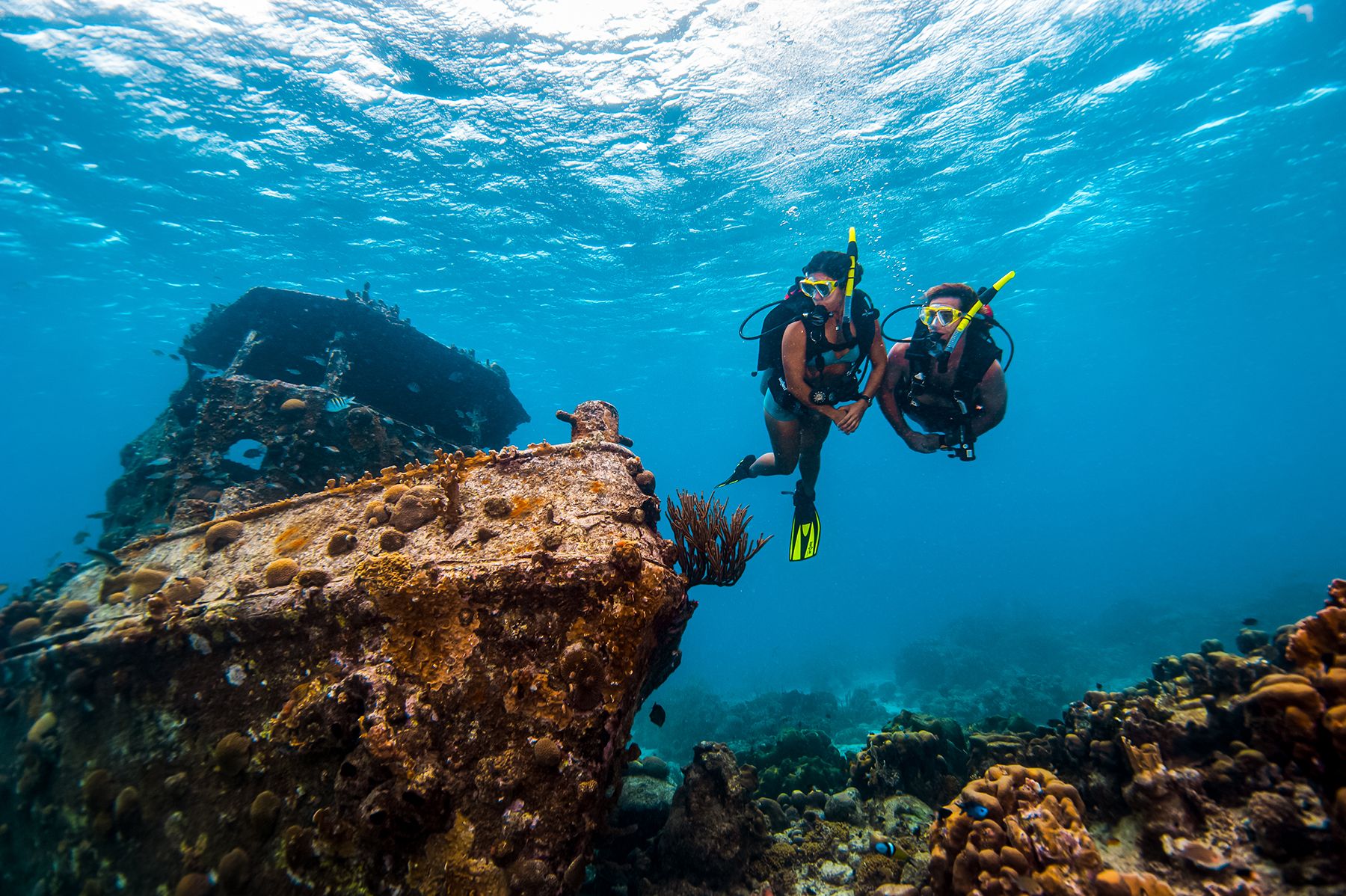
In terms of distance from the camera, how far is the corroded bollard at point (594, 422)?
5586 millimetres

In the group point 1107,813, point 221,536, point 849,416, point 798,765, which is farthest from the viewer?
point 798,765

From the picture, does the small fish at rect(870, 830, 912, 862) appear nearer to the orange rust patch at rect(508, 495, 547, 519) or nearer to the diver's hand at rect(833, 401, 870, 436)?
the orange rust patch at rect(508, 495, 547, 519)

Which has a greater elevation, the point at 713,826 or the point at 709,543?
the point at 709,543

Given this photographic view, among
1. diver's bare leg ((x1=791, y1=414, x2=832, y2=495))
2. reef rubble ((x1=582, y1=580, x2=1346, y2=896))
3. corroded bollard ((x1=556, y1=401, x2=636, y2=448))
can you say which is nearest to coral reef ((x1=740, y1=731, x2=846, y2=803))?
reef rubble ((x1=582, y1=580, x2=1346, y2=896))

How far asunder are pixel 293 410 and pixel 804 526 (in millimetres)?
8683

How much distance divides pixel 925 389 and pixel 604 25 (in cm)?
1366

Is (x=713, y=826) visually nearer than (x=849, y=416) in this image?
Yes

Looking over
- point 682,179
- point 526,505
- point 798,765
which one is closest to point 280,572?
point 526,505

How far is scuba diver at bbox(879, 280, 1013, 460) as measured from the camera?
6277mm

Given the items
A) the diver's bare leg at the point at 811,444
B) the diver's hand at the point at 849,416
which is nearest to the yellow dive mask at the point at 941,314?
the diver's hand at the point at 849,416

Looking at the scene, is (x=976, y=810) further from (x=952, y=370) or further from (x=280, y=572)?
(x=280, y=572)

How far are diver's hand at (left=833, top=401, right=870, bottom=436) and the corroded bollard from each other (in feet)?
9.37

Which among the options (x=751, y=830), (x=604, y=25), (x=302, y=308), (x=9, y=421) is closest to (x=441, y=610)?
(x=751, y=830)

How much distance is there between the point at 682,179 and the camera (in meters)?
19.5
